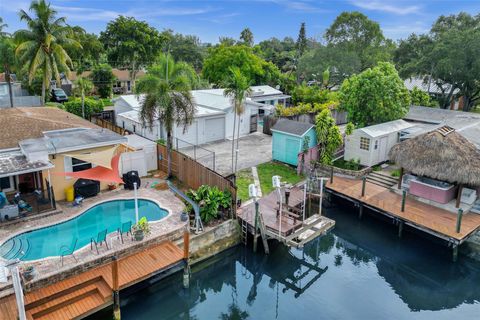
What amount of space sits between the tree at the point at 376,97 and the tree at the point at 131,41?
3475 centimetres

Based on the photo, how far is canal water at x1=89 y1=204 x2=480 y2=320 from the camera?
1309 centimetres

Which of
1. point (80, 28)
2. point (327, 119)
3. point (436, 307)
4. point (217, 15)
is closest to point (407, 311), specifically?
point (436, 307)

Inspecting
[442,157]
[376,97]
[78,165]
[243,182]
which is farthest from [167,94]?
[376,97]

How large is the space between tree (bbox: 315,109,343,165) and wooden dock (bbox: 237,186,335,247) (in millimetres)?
5840

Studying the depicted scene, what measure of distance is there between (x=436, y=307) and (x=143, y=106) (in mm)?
15824

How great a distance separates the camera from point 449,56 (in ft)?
114

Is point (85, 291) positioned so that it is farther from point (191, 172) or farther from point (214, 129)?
point (214, 129)

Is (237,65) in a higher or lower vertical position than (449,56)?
lower

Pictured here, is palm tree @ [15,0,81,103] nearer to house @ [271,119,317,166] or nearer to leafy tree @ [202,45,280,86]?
leafy tree @ [202,45,280,86]

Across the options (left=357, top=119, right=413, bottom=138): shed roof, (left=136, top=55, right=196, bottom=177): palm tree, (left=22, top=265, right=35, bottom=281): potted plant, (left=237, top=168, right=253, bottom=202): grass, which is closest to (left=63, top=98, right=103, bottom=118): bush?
(left=136, top=55, right=196, bottom=177): palm tree

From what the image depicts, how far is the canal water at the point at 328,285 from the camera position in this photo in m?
13.1

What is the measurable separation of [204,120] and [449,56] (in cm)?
2518

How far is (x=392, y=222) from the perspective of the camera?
19.2 metres

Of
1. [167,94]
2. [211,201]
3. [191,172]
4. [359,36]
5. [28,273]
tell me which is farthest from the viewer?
[359,36]
